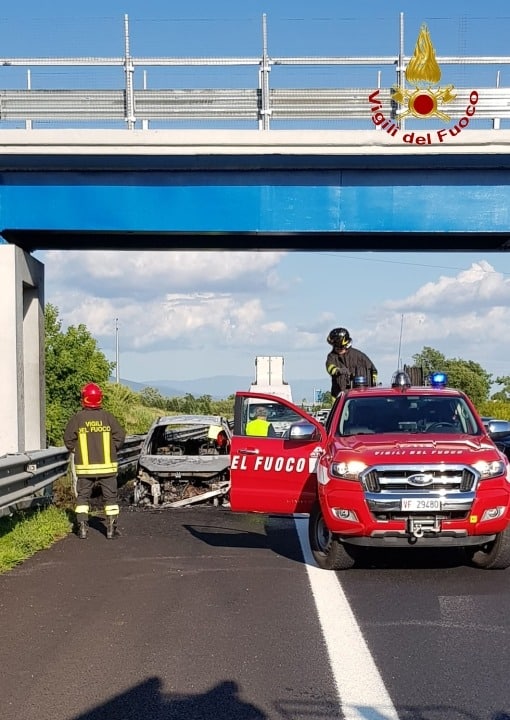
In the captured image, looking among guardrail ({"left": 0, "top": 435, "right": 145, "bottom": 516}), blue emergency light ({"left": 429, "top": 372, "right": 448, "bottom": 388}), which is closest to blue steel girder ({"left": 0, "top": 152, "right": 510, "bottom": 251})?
guardrail ({"left": 0, "top": 435, "right": 145, "bottom": 516})

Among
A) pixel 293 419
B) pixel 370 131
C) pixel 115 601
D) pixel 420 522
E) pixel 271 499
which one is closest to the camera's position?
pixel 115 601

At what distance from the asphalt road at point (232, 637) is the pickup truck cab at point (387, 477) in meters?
0.38

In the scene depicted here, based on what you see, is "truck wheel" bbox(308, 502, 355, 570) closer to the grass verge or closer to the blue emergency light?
the blue emergency light

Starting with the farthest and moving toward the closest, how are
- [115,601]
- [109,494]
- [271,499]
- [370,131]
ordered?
1. [370,131]
2. [109,494]
3. [271,499]
4. [115,601]

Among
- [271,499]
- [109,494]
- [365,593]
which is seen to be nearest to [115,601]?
[365,593]

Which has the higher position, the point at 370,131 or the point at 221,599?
the point at 370,131

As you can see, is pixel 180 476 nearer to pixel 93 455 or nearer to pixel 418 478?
pixel 93 455

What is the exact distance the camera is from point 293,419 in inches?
990

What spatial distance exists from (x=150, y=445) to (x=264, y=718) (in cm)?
1115

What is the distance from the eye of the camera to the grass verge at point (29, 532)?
986 cm

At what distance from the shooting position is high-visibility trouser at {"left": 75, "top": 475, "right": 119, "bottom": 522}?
38.8 ft

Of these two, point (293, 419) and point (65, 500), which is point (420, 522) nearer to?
point (65, 500)

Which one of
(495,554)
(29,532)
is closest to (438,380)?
(495,554)

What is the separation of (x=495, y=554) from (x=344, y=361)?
444 cm
